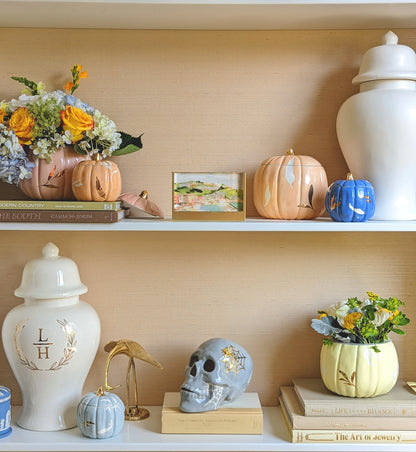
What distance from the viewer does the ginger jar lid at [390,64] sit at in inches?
46.7

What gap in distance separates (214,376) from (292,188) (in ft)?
1.39

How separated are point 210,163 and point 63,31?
0.46m

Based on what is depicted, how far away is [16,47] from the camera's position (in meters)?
1.33

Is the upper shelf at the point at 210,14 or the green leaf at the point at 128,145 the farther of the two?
the green leaf at the point at 128,145

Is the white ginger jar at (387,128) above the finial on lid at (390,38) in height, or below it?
below

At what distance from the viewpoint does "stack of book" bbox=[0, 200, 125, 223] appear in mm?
1138

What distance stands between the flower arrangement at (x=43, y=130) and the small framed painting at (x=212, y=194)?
20 cm

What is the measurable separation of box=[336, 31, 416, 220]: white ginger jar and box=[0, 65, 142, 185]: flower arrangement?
0.52 metres

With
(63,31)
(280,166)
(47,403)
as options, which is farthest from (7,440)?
(63,31)

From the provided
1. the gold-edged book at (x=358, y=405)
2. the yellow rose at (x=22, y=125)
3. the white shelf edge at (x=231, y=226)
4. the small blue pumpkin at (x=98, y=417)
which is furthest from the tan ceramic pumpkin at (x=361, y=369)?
the yellow rose at (x=22, y=125)

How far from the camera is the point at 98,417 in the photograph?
116 cm

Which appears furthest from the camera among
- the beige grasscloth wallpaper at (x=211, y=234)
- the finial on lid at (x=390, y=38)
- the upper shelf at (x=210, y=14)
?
the beige grasscloth wallpaper at (x=211, y=234)

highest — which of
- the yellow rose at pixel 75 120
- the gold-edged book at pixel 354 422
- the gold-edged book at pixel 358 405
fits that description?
the yellow rose at pixel 75 120

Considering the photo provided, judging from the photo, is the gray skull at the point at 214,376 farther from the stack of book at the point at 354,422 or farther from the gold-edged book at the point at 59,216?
the gold-edged book at the point at 59,216
